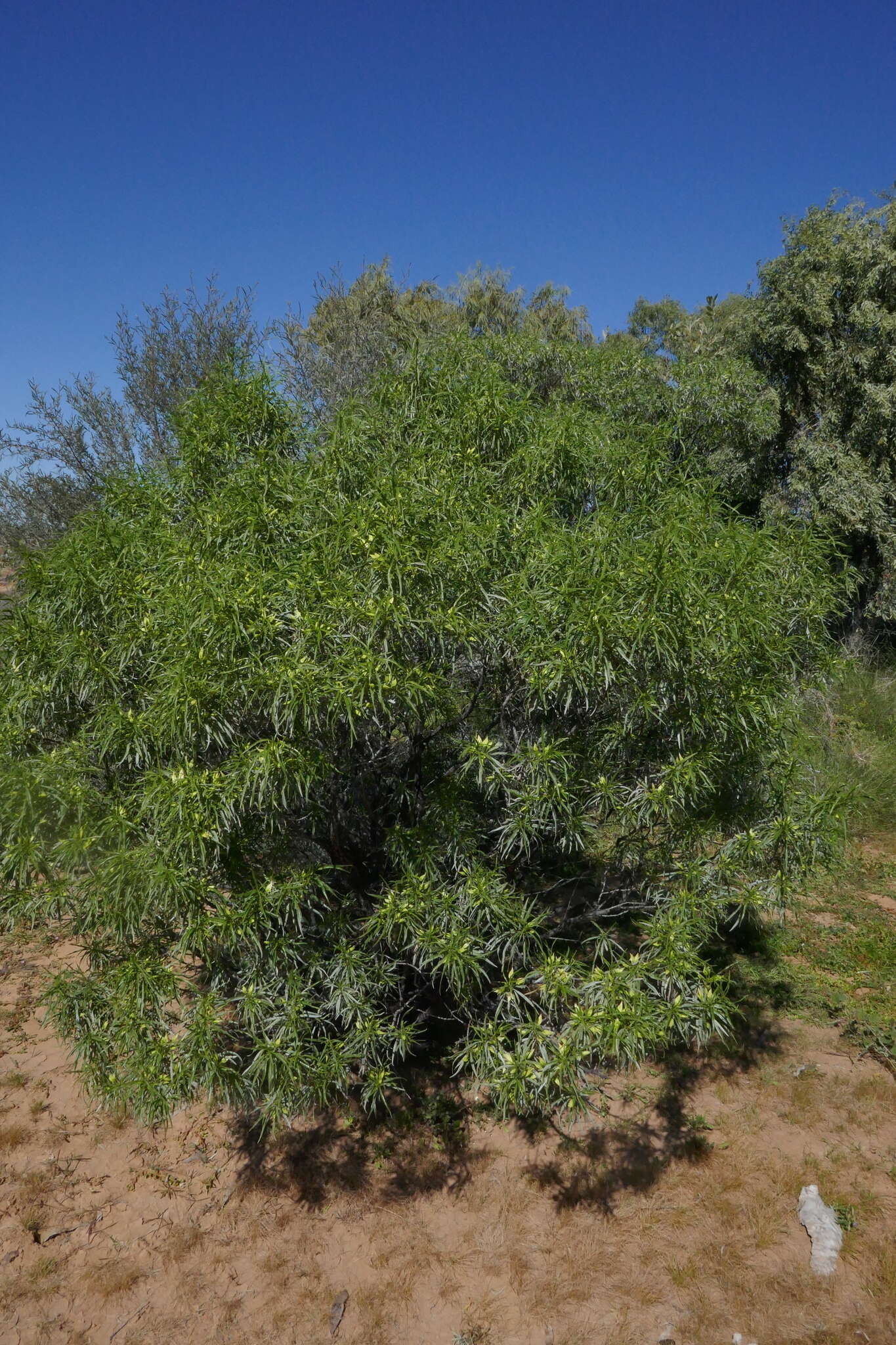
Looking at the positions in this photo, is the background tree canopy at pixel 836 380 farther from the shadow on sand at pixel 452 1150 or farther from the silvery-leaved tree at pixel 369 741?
the shadow on sand at pixel 452 1150

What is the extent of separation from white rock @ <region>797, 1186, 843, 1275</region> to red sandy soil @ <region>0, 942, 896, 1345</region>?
6cm

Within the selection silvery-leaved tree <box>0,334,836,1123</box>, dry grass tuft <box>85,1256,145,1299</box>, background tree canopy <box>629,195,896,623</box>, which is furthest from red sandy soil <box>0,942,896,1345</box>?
background tree canopy <box>629,195,896,623</box>

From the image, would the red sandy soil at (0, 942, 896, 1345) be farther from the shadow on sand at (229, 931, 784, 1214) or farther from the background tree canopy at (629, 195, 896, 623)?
the background tree canopy at (629, 195, 896, 623)

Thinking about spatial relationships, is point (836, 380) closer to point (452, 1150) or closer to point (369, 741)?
point (369, 741)

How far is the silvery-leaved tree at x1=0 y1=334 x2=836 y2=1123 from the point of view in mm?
3238

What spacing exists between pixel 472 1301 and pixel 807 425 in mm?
11334

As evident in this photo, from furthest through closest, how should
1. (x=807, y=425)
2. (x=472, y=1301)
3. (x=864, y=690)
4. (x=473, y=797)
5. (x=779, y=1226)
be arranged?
(x=807, y=425), (x=864, y=690), (x=473, y=797), (x=779, y=1226), (x=472, y=1301)

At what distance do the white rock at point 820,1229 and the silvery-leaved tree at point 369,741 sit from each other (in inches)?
51.4

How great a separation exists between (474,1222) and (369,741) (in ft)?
8.27

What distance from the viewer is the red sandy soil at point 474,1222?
3564mm

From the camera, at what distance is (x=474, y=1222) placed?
13.3 ft

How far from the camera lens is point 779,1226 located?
3922 millimetres

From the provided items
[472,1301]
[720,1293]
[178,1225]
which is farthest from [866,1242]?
[178,1225]

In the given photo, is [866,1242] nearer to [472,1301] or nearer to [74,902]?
[472,1301]
